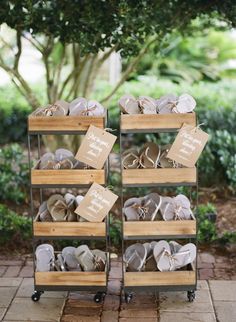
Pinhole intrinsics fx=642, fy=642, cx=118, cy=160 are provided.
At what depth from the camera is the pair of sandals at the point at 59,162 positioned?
4.05 m

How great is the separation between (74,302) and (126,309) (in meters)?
0.35

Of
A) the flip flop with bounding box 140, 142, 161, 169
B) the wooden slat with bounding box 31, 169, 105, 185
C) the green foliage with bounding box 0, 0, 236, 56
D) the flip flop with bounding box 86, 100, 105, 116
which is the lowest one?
the wooden slat with bounding box 31, 169, 105, 185

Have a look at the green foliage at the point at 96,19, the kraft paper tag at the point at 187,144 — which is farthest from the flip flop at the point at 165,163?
the green foliage at the point at 96,19

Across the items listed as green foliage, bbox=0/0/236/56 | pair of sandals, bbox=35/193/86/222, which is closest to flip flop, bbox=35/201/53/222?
pair of sandals, bbox=35/193/86/222

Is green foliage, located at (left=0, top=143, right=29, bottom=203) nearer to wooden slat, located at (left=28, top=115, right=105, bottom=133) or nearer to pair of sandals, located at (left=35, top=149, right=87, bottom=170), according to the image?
pair of sandals, located at (left=35, top=149, right=87, bottom=170)

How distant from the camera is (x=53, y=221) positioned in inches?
161

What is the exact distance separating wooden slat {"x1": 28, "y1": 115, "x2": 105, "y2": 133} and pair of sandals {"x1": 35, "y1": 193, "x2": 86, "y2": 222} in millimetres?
509

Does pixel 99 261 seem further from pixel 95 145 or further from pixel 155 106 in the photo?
pixel 155 106

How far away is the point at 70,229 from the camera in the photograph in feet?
13.2

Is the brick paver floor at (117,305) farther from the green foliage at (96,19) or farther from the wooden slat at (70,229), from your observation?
the green foliage at (96,19)

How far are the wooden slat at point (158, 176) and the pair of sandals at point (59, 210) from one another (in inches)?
15.7

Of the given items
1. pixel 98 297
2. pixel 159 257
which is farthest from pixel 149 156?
pixel 98 297

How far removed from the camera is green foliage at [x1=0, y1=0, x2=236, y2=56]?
5.02 meters

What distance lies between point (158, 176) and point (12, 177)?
2.70 m
